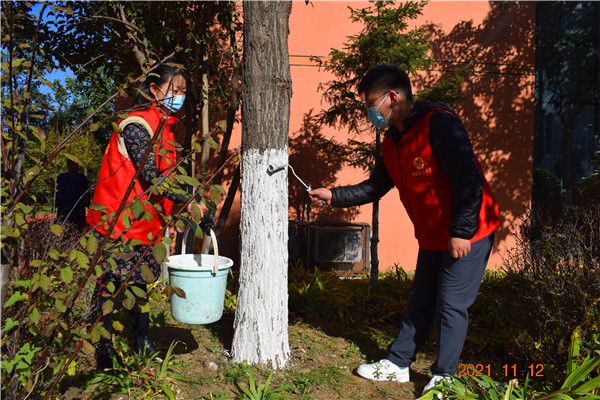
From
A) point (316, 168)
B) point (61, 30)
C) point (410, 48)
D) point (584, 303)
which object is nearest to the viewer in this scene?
point (584, 303)

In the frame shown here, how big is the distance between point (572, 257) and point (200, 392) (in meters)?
2.50

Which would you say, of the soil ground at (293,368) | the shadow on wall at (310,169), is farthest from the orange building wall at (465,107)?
the soil ground at (293,368)

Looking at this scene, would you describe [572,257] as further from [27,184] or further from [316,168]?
[316,168]

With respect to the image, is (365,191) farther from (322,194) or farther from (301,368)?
(301,368)

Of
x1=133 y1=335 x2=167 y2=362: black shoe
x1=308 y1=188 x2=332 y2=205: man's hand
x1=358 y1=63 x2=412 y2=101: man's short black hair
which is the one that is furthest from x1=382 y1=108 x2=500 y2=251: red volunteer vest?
x1=133 y1=335 x2=167 y2=362: black shoe

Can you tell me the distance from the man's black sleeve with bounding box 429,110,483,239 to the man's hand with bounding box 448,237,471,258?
3 centimetres

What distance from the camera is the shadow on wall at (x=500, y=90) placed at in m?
8.67

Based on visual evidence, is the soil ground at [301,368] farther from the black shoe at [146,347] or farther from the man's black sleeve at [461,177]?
the man's black sleeve at [461,177]

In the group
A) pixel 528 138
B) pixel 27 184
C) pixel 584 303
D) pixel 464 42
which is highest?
pixel 464 42

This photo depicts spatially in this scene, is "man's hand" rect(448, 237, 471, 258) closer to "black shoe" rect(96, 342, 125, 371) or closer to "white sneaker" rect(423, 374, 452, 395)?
"white sneaker" rect(423, 374, 452, 395)

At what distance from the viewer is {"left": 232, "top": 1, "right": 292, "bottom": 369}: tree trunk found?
3129 mm

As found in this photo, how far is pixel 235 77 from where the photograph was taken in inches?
251

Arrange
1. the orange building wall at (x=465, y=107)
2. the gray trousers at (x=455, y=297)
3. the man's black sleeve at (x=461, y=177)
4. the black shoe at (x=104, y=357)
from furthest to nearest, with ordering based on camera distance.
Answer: the orange building wall at (x=465, y=107), the black shoe at (x=104, y=357), the gray trousers at (x=455, y=297), the man's black sleeve at (x=461, y=177)

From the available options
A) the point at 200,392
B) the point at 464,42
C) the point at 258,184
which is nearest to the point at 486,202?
the point at 258,184
